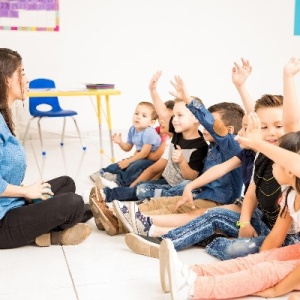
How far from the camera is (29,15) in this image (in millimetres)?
5168

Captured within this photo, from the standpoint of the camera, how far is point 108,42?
543 cm

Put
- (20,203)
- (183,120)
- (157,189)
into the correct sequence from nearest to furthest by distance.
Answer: (20,203)
(183,120)
(157,189)

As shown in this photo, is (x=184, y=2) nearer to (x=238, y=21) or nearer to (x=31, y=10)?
(x=238, y=21)

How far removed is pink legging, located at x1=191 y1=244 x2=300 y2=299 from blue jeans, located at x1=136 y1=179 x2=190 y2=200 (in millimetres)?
985

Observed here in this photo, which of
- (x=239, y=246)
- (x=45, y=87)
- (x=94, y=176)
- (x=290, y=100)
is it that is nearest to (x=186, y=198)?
(x=239, y=246)

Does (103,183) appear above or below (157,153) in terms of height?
below

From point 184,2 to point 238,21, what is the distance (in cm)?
62

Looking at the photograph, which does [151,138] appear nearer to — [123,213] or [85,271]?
[123,213]

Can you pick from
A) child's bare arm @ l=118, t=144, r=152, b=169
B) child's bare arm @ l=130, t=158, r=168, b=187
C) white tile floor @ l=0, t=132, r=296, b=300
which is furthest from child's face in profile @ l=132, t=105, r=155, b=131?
white tile floor @ l=0, t=132, r=296, b=300

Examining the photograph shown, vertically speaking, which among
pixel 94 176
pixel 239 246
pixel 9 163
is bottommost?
pixel 94 176

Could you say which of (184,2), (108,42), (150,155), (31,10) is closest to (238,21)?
(184,2)

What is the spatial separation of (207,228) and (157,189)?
73cm

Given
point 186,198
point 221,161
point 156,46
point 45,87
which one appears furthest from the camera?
point 156,46

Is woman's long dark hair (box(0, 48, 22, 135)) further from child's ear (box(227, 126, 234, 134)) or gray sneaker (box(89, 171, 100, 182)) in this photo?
gray sneaker (box(89, 171, 100, 182))
